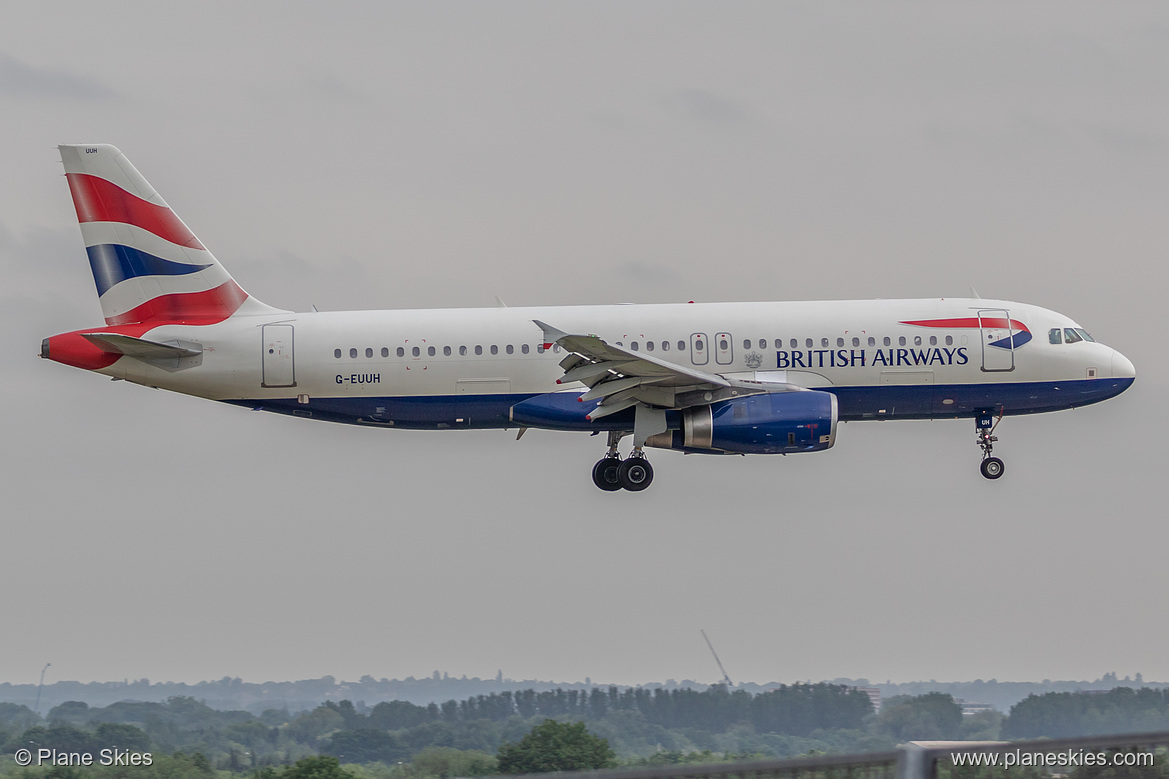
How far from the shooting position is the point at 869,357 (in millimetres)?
34750

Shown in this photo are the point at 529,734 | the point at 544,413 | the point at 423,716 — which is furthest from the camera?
the point at 544,413

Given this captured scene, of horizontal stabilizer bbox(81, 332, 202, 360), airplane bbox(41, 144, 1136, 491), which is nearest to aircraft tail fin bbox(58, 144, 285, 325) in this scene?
airplane bbox(41, 144, 1136, 491)

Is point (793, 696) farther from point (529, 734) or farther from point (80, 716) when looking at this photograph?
point (80, 716)

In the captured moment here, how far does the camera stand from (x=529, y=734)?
30094 millimetres

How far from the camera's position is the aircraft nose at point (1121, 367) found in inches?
1432

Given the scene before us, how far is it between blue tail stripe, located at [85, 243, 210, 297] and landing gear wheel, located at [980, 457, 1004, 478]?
22.0 meters

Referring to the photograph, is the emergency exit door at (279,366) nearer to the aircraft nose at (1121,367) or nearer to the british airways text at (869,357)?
the british airways text at (869,357)

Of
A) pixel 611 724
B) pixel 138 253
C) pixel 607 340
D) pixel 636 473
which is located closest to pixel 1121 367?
pixel 636 473

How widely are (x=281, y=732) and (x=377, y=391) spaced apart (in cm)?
883

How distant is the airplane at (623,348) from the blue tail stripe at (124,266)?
116 centimetres

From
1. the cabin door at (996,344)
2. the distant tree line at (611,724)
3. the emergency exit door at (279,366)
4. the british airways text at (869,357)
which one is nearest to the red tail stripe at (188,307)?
the emergency exit door at (279,366)

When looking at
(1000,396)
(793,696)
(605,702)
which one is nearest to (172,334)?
(605,702)

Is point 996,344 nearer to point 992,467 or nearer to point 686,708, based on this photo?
point 992,467

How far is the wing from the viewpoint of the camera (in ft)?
106
